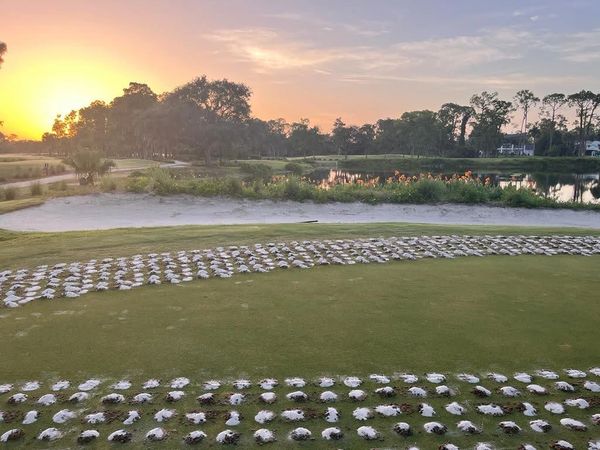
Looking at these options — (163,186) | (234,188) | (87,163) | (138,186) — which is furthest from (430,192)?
(87,163)

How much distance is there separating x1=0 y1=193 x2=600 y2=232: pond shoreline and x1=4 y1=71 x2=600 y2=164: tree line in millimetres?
42876

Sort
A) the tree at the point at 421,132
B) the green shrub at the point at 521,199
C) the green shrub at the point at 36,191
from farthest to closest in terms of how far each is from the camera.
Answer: the tree at the point at 421,132 → the green shrub at the point at 36,191 → the green shrub at the point at 521,199

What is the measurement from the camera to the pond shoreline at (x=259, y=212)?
61.7ft

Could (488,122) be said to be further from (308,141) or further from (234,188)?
(234,188)

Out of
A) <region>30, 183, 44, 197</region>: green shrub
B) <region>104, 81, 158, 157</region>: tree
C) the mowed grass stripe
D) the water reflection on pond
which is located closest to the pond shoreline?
the water reflection on pond

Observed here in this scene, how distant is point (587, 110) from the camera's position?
9012 cm

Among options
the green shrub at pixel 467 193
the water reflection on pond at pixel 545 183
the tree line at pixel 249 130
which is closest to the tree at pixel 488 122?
the tree line at pixel 249 130

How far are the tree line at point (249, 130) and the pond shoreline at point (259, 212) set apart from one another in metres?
42.9

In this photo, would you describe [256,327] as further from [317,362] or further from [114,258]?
[114,258]

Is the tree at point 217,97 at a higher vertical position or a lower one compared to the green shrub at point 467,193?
higher

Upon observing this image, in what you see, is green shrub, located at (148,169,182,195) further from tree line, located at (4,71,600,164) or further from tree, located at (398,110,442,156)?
tree, located at (398,110,442,156)

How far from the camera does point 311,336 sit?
603 cm

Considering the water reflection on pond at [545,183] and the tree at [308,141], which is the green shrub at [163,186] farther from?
the tree at [308,141]

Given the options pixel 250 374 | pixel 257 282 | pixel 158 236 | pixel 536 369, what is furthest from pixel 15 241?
pixel 536 369
